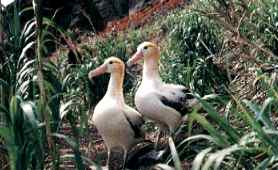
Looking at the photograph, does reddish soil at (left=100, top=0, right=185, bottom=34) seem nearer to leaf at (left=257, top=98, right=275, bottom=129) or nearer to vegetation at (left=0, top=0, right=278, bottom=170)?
vegetation at (left=0, top=0, right=278, bottom=170)

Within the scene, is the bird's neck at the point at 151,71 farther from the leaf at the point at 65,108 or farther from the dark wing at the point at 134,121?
the leaf at the point at 65,108

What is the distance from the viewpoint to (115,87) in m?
7.02

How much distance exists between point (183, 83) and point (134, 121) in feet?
5.96

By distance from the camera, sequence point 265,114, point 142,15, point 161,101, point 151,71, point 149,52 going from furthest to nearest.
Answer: point 142,15, point 149,52, point 151,71, point 161,101, point 265,114

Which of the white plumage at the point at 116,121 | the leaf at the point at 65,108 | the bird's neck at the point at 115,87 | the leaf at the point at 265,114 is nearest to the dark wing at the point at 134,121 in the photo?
the white plumage at the point at 116,121

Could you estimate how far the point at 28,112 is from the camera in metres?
4.34

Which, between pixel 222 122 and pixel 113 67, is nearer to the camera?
pixel 222 122

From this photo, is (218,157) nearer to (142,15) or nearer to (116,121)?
(116,121)

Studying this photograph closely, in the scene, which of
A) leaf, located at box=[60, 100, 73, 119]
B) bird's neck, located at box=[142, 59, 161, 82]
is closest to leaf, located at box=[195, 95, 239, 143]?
leaf, located at box=[60, 100, 73, 119]

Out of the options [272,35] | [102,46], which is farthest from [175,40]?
[272,35]

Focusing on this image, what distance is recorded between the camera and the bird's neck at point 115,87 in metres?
6.93

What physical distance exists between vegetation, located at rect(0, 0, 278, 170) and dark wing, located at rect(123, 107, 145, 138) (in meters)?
0.35

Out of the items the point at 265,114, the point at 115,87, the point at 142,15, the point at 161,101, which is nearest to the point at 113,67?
the point at 115,87

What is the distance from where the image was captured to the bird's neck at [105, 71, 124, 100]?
6.93 m
